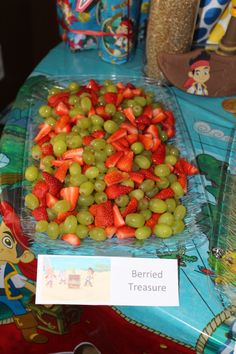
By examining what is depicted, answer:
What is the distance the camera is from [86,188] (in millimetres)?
858

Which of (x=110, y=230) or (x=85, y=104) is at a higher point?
(x=85, y=104)

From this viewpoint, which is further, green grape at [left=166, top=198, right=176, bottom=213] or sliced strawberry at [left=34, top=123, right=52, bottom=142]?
sliced strawberry at [left=34, top=123, right=52, bottom=142]

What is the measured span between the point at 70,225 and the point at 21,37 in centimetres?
130

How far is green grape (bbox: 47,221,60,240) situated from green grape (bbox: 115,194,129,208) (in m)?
0.13

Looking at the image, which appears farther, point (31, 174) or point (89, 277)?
point (31, 174)

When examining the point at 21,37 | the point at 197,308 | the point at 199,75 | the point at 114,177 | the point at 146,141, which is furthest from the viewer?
the point at 21,37

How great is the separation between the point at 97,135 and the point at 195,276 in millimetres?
369

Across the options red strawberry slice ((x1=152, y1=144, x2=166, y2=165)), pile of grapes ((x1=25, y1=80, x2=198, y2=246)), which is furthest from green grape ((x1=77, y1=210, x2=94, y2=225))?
red strawberry slice ((x1=152, y1=144, x2=166, y2=165))

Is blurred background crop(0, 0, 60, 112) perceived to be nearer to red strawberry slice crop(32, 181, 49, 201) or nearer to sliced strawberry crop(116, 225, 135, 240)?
red strawberry slice crop(32, 181, 49, 201)

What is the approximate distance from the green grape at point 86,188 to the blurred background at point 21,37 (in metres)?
1.13

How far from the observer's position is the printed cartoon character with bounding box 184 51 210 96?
1183 mm

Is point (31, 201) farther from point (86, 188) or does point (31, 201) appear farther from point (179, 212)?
point (179, 212)

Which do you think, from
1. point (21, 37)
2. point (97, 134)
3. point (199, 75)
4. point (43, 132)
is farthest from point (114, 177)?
point (21, 37)

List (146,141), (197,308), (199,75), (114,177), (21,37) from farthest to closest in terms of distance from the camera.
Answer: (21,37) < (199,75) < (146,141) < (114,177) < (197,308)
